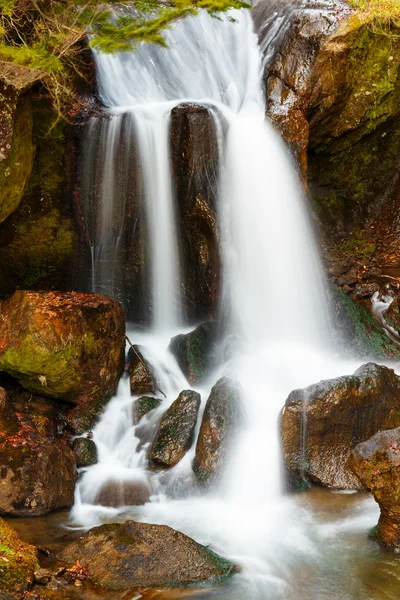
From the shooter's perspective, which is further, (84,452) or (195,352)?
(195,352)

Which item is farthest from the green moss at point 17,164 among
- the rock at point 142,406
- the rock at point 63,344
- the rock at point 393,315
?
the rock at point 393,315

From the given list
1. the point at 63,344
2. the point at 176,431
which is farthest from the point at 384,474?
the point at 63,344

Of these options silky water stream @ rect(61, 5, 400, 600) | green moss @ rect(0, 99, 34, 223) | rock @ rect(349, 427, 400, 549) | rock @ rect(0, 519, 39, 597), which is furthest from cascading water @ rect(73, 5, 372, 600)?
green moss @ rect(0, 99, 34, 223)

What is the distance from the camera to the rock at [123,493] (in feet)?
20.6

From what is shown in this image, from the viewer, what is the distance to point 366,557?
5086 mm

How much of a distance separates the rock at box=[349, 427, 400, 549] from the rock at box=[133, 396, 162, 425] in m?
3.14

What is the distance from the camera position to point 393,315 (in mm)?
10102

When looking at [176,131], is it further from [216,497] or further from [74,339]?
[216,497]

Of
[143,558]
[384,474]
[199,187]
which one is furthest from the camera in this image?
[199,187]

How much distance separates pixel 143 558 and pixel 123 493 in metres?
1.67

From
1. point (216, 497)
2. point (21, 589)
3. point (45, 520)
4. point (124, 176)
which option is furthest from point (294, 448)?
point (124, 176)

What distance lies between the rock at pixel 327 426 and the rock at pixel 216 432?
629mm

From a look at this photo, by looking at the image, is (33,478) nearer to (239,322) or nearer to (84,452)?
(84,452)

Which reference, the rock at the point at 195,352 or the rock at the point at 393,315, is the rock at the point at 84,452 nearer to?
the rock at the point at 195,352
